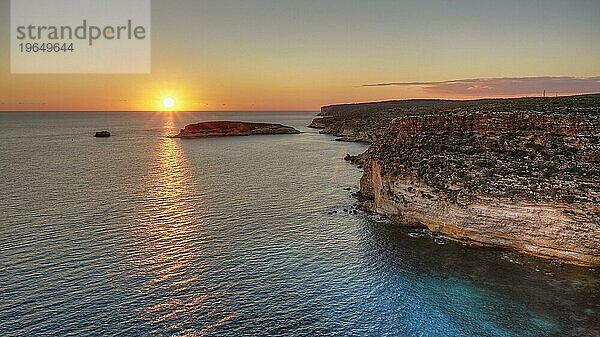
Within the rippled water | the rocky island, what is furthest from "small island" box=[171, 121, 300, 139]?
the rocky island

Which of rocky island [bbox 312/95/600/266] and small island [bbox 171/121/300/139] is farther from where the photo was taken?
small island [bbox 171/121/300/139]

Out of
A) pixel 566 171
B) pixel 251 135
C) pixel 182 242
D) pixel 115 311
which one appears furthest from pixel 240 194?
pixel 251 135

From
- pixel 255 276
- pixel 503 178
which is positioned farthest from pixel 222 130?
pixel 255 276

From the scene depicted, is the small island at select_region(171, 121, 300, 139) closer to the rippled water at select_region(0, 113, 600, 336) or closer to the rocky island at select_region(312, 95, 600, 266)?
the rippled water at select_region(0, 113, 600, 336)

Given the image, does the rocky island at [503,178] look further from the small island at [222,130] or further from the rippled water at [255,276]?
the small island at [222,130]

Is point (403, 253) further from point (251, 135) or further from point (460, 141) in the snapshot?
point (251, 135)
